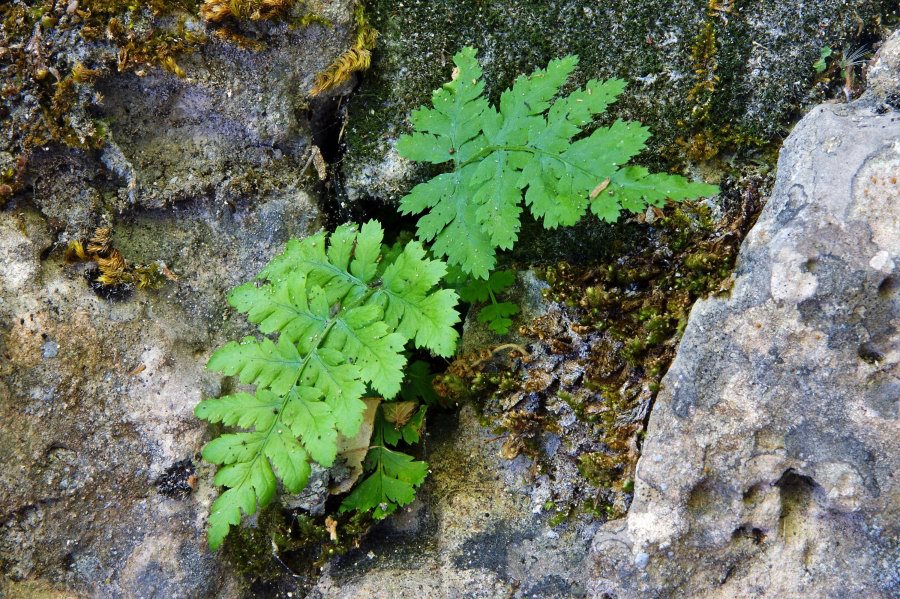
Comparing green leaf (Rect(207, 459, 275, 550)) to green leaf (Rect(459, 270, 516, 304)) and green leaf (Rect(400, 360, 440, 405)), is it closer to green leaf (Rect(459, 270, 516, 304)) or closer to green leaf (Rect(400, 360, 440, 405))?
green leaf (Rect(400, 360, 440, 405))

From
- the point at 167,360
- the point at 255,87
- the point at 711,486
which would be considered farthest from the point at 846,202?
the point at 167,360

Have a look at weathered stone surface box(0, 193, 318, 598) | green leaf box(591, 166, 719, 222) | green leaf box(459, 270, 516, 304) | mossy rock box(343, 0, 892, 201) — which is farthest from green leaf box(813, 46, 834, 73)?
weathered stone surface box(0, 193, 318, 598)

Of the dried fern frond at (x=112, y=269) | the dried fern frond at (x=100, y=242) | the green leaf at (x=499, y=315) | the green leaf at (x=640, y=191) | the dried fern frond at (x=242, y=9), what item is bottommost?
the green leaf at (x=499, y=315)

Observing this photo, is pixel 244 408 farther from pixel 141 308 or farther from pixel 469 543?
pixel 469 543

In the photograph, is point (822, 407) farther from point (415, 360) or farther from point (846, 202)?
point (415, 360)

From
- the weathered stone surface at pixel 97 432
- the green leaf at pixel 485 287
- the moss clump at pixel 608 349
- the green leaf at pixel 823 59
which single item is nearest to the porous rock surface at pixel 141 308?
the weathered stone surface at pixel 97 432

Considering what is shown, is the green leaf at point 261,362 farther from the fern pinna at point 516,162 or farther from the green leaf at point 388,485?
the fern pinna at point 516,162
